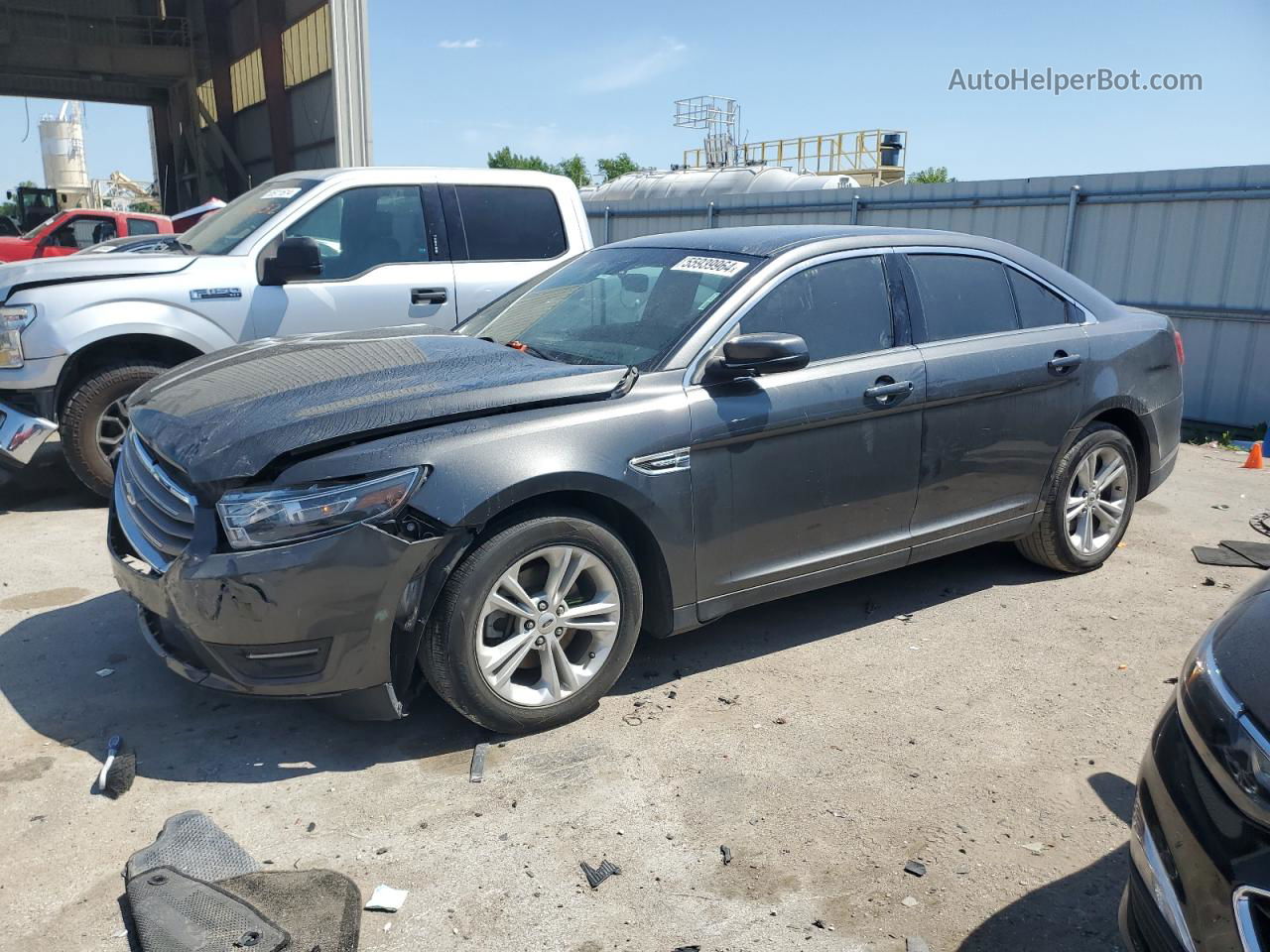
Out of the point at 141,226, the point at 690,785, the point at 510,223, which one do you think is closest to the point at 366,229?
the point at 510,223

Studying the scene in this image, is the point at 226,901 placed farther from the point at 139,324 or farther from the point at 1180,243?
the point at 1180,243

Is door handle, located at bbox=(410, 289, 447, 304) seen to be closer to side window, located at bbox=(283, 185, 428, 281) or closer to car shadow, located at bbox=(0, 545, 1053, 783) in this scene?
side window, located at bbox=(283, 185, 428, 281)

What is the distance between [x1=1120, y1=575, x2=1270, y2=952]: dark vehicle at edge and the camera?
5.87 ft

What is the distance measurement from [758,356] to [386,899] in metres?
2.19

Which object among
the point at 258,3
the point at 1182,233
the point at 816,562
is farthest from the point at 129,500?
the point at 258,3

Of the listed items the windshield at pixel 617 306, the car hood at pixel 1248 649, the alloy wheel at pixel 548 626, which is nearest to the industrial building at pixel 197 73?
the windshield at pixel 617 306

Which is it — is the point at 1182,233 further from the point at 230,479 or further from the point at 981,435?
the point at 230,479

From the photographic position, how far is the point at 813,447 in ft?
13.4

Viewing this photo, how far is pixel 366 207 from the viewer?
666cm

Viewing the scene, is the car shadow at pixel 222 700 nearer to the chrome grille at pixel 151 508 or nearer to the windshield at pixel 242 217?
the chrome grille at pixel 151 508

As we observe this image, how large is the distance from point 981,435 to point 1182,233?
729cm

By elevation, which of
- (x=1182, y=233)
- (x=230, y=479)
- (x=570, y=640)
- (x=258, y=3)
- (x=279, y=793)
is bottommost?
(x=279, y=793)

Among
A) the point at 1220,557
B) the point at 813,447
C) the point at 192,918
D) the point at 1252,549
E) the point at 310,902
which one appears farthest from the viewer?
the point at 1252,549

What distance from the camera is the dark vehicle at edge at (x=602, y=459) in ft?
10.6
